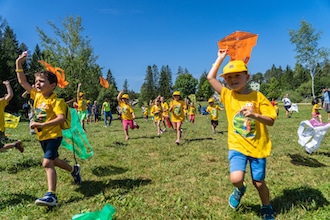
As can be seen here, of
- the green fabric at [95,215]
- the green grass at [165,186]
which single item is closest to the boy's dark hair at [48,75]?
the green grass at [165,186]

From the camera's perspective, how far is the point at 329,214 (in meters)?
3.56

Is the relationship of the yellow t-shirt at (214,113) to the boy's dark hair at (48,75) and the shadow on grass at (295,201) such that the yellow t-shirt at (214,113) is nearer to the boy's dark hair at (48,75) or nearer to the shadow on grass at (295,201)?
the shadow on grass at (295,201)

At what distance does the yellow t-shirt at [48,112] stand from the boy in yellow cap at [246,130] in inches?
99.9

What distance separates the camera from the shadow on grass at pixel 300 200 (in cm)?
389

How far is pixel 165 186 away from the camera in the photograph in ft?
16.6

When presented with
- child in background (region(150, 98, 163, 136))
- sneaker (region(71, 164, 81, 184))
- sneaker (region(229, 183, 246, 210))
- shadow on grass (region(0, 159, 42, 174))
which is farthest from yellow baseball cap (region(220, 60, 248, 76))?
child in background (region(150, 98, 163, 136))

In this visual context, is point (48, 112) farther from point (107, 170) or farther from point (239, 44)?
point (239, 44)

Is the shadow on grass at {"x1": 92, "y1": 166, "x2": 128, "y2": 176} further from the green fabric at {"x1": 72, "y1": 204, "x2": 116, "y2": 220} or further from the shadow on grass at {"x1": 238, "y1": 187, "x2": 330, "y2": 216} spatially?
the shadow on grass at {"x1": 238, "y1": 187, "x2": 330, "y2": 216}

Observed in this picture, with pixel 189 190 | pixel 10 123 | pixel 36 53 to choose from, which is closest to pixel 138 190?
pixel 189 190

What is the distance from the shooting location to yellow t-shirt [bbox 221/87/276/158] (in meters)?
3.46

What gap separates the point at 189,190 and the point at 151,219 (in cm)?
123

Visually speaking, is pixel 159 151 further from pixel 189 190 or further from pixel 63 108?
pixel 63 108

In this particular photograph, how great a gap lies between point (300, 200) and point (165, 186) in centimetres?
220

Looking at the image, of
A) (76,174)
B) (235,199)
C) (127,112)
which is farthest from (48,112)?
(127,112)
